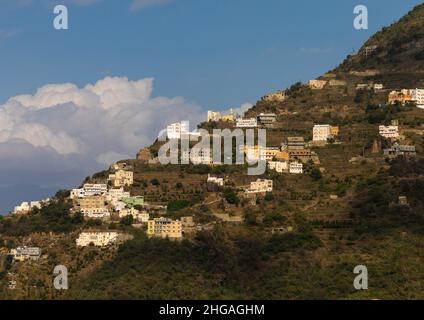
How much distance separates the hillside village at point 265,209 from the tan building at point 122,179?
9cm

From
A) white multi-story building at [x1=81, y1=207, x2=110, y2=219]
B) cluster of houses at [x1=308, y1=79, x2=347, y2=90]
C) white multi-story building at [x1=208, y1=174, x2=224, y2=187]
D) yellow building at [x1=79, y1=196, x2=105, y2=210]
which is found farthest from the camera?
cluster of houses at [x1=308, y1=79, x2=347, y2=90]

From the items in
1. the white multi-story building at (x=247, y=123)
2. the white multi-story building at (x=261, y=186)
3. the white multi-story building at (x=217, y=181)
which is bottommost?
the white multi-story building at (x=261, y=186)

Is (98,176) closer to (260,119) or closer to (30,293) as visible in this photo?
(260,119)

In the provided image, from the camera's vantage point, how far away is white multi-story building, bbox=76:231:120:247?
53319 millimetres

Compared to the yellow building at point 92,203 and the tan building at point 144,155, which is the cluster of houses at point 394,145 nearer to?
the tan building at point 144,155

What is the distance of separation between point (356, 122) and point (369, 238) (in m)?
21.9

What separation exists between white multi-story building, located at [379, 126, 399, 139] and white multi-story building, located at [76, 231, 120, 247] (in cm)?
2040

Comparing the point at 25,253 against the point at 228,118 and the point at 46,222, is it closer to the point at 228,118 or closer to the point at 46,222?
the point at 46,222

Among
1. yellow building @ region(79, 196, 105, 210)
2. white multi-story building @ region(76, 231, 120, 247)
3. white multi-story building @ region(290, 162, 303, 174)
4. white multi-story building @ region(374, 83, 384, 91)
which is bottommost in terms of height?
white multi-story building @ region(76, 231, 120, 247)

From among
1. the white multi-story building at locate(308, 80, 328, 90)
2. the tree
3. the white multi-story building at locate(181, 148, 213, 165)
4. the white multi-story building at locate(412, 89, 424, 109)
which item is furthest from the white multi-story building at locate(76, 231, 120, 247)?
the white multi-story building at locate(308, 80, 328, 90)

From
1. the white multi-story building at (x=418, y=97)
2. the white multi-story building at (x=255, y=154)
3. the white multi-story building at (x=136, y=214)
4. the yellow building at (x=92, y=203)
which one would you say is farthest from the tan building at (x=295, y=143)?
the yellow building at (x=92, y=203)

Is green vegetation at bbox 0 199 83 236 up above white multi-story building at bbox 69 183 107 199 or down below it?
below

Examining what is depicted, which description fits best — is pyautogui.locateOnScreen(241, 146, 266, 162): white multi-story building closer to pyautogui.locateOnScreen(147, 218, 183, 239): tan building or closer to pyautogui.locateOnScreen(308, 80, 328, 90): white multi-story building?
pyautogui.locateOnScreen(147, 218, 183, 239): tan building

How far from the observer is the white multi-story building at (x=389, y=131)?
64.6 m
